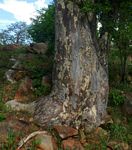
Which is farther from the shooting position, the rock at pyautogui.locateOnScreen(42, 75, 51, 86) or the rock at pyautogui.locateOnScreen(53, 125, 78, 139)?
the rock at pyautogui.locateOnScreen(42, 75, 51, 86)

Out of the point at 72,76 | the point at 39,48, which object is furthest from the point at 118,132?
the point at 39,48

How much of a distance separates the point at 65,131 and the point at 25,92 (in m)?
3.19

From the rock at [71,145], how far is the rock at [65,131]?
179mm

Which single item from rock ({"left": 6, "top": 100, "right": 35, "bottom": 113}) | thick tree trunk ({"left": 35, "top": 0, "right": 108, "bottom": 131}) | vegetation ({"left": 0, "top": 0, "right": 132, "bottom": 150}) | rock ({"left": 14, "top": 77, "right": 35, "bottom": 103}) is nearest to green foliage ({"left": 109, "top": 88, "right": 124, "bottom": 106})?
vegetation ({"left": 0, "top": 0, "right": 132, "bottom": 150})

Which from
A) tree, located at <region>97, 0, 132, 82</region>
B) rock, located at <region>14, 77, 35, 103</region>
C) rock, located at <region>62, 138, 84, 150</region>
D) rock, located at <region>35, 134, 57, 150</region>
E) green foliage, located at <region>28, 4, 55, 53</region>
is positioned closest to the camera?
rock, located at <region>35, 134, 57, 150</region>

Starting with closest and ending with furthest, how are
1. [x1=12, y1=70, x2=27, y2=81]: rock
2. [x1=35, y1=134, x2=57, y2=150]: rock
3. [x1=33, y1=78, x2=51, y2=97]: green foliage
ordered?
[x1=35, y1=134, x2=57, y2=150]: rock → [x1=33, y1=78, x2=51, y2=97]: green foliage → [x1=12, y1=70, x2=27, y2=81]: rock

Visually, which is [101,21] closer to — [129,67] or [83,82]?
[83,82]

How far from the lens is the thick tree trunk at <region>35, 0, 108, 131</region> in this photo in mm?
13180

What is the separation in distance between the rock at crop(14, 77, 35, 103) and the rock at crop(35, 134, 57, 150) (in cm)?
267

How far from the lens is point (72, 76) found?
13.2 m

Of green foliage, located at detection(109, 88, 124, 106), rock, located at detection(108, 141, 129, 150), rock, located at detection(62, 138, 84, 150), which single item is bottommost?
rock, located at detection(108, 141, 129, 150)

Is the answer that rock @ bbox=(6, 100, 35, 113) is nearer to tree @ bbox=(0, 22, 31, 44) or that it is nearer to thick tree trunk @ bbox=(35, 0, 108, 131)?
thick tree trunk @ bbox=(35, 0, 108, 131)

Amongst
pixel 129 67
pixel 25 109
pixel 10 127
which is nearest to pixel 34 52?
pixel 129 67

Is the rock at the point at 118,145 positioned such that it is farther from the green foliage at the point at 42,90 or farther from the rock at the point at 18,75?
the rock at the point at 18,75
